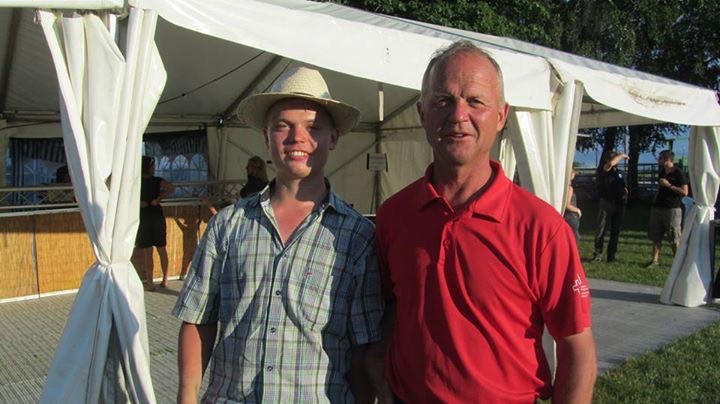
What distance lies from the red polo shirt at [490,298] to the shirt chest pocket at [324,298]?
215 mm

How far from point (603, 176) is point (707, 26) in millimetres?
13440

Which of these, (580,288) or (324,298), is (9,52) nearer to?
(324,298)

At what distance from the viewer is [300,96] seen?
5.98 feet

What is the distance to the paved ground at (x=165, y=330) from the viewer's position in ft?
15.0

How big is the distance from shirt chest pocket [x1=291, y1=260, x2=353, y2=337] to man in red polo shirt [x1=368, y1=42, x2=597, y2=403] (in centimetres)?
20

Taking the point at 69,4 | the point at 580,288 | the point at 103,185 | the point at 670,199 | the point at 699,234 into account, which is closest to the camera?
the point at 580,288

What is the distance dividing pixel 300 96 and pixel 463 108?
0.52 metres

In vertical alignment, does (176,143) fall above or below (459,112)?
above

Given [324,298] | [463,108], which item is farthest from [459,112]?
[324,298]

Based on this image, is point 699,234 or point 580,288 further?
point 699,234

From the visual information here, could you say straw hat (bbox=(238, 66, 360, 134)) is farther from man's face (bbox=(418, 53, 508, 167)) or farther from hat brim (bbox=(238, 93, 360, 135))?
man's face (bbox=(418, 53, 508, 167))

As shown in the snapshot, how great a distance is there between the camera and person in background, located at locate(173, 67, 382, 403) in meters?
1.73

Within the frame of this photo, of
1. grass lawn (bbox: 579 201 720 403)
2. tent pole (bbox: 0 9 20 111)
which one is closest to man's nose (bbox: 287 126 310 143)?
grass lawn (bbox: 579 201 720 403)

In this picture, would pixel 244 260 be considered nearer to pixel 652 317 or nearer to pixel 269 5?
pixel 269 5
